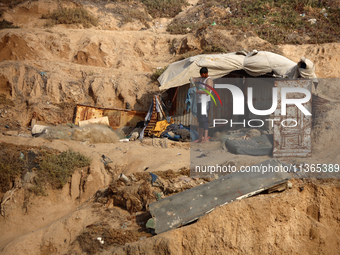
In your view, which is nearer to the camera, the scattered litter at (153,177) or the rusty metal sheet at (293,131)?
the scattered litter at (153,177)

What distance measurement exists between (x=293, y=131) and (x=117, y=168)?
Result: 3.35m

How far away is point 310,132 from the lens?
20.5ft

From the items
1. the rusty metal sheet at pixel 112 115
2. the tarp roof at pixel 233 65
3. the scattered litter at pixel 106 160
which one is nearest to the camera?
the scattered litter at pixel 106 160

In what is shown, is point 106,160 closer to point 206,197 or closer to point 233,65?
point 206,197

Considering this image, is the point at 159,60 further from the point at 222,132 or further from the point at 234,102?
the point at 222,132

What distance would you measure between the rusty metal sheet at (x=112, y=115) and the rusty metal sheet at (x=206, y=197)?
4975 mm

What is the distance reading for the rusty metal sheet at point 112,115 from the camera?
30.4 feet

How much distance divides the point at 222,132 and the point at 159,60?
20.7 ft

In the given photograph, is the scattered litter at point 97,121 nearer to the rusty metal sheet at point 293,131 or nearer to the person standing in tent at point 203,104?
the person standing in tent at point 203,104

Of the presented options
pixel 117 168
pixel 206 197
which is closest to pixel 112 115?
pixel 117 168

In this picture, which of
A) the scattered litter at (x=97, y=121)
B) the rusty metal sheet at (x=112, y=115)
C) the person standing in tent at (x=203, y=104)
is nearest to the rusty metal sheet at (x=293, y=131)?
the person standing in tent at (x=203, y=104)

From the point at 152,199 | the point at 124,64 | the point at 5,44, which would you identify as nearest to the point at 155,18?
the point at 124,64

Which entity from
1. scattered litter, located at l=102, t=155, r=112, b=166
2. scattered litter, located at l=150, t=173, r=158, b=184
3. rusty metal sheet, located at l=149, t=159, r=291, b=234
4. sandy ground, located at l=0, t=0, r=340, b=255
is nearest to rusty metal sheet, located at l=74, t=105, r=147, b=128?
sandy ground, located at l=0, t=0, r=340, b=255

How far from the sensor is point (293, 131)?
6262 mm
